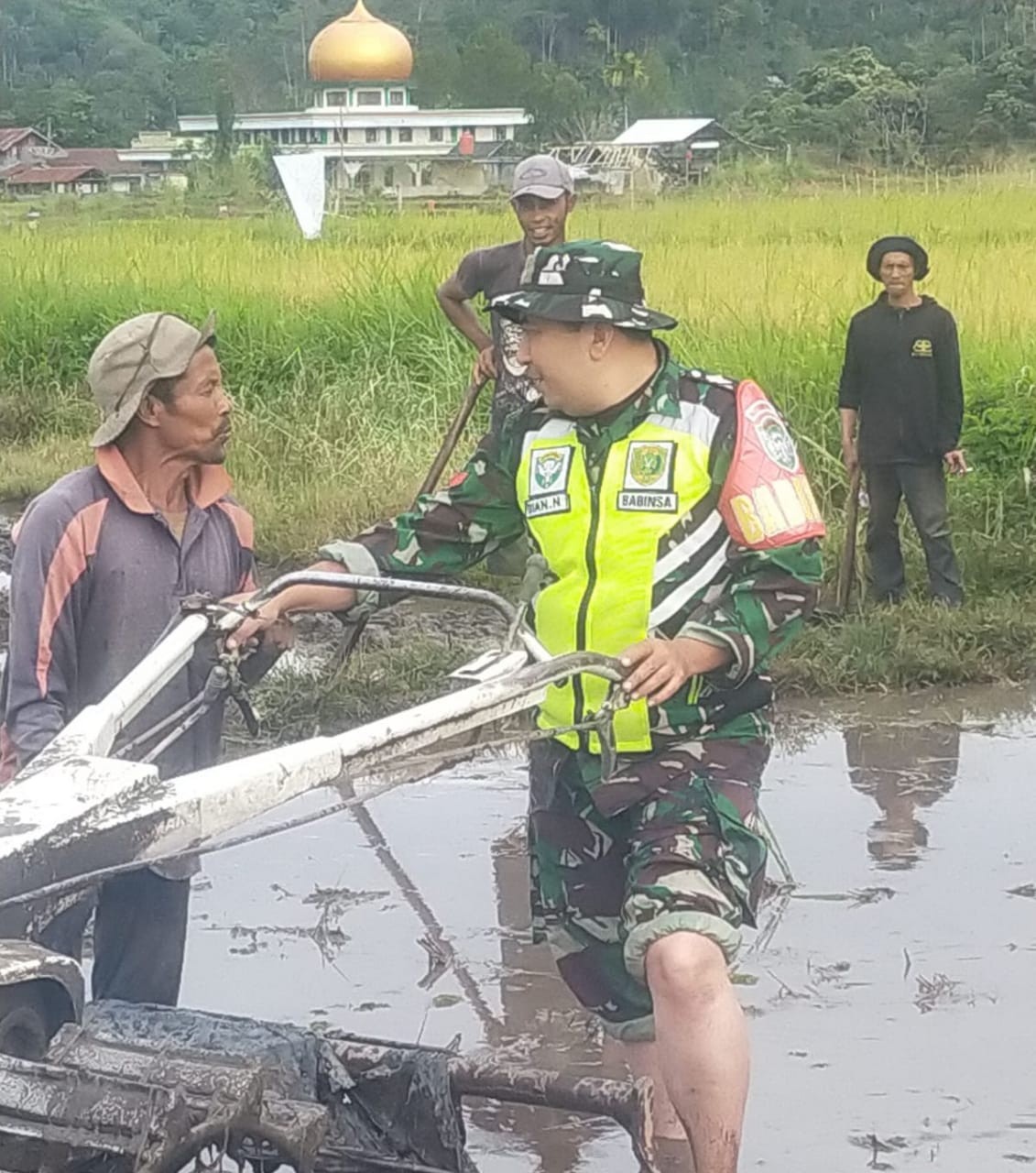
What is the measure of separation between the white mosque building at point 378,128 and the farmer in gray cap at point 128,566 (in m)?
33.5

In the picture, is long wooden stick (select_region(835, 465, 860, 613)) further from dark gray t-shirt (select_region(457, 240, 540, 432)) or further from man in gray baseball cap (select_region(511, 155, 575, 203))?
man in gray baseball cap (select_region(511, 155, 575, 203))

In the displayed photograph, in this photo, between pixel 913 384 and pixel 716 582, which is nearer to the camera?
pixel 716 582

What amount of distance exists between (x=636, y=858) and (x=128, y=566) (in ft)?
3.23

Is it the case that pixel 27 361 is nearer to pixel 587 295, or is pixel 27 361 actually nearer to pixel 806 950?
pixel 806 950

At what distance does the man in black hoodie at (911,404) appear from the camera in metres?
8.82

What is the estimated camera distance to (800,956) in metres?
5.24

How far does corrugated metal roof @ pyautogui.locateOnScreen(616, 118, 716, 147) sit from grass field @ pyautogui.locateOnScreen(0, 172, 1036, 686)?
25.4 meters

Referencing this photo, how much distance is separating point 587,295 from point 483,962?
6.58 feet

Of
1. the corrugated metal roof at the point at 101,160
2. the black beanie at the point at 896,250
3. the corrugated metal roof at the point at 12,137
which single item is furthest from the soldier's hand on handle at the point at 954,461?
the corrugated metal roof at the point at 12,137

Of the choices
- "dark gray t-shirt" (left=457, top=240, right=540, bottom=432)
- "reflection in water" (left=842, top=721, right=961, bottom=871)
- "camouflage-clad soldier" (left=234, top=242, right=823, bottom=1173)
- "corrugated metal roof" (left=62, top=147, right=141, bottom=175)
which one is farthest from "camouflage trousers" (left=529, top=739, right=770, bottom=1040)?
"corrugated metal roof" (left=62, top=147, right=141, bottom=175)

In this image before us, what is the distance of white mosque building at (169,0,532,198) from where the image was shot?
159ft

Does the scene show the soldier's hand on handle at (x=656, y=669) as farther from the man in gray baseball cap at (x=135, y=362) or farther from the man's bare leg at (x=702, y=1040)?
the man in gray baseball cap at (x=135, y=362)

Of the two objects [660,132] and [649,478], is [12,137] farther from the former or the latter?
[649,478]

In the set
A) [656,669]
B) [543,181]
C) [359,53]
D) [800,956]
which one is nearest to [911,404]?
[543,181]
